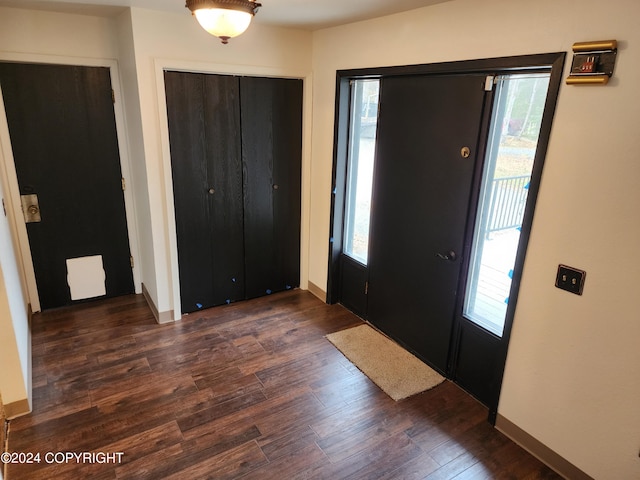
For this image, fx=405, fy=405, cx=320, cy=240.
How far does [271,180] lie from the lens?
11.9 feet

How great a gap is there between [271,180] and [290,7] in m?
1.45

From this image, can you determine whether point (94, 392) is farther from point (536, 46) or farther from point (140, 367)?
point (536, 46)

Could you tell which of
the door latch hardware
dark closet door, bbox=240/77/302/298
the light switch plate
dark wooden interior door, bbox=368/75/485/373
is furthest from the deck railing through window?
the door latch hardware

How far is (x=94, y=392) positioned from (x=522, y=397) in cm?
254

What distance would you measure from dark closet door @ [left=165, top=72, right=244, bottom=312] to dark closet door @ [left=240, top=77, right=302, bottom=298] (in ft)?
0.31

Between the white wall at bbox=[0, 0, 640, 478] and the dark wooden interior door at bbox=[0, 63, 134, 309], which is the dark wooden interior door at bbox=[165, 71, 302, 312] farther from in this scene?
the dark wooden interior door at bbox=[0, 63, 134, 309]

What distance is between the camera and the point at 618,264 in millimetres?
1706

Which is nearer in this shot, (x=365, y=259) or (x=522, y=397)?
(x=522, y=397)

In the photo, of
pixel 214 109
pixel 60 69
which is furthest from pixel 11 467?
pixel 60 69

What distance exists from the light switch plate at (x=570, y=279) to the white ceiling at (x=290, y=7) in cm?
162

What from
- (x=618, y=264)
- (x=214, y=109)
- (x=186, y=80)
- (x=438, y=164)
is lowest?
(x=618, y=264)

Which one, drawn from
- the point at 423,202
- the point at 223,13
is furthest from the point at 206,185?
the point at 223,13

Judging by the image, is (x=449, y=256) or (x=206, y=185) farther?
(x=206, y=185)

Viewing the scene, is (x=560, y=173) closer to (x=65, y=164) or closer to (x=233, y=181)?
(x=233, y=181)
